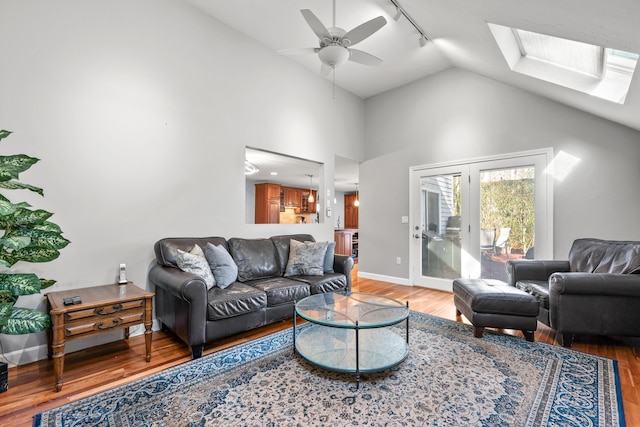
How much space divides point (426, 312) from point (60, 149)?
4.10 m

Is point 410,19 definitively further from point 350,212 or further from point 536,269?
point 350,212

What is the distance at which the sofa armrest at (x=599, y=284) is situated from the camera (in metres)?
2.43

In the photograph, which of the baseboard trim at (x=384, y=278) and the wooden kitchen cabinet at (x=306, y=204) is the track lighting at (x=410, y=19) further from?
the wooden kitchen cabinet at (x=306, y=204)

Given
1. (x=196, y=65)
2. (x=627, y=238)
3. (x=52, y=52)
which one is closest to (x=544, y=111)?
(x=627, y=238)

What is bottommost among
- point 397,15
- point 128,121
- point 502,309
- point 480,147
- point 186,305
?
point 502,309

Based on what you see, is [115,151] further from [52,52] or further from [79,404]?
[79,404]

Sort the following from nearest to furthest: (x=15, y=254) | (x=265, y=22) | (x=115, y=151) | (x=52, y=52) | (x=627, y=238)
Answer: (x=15, y=254), (x=52, y=52), (x=115, y=151), (x=627, y=238), (x=265, y=22)

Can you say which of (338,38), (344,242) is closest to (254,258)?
(338,38)

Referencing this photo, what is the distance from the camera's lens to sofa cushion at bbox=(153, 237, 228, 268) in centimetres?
291

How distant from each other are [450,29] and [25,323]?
4.56m

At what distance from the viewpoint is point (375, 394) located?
1883mm

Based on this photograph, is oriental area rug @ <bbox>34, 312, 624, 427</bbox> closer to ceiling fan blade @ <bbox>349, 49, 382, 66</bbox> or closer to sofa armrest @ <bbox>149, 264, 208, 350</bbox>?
sofa armrest @ <bbox>149, 264, 208, 350</bbox>

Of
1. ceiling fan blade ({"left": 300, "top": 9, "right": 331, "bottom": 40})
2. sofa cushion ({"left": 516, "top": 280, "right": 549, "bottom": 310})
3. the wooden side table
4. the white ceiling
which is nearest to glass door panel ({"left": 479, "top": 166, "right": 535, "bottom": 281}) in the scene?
sofa cushion ({"left": 516, "top": 280, "right": 549, "bottom": 310})

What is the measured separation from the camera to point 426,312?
362 centimetres
